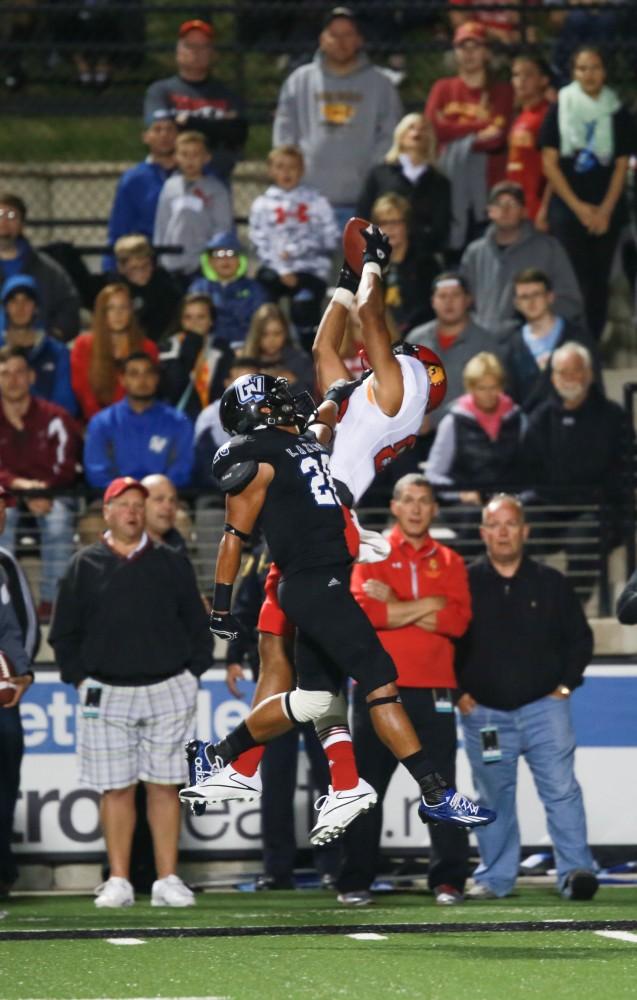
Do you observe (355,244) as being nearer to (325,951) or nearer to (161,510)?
(161,510)

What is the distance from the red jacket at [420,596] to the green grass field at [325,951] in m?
1.21

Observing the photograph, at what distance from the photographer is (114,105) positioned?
1877 centimetres

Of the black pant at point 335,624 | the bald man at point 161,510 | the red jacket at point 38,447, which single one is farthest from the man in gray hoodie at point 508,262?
the black pant at point 335,624

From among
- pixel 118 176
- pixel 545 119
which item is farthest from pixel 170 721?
pixel 118 176

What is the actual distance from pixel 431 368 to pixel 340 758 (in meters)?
1.83

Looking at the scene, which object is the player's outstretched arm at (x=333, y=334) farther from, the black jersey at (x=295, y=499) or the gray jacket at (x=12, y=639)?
the gray jacket at (x=12, y=639)

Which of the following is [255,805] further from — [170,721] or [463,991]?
[463,991]

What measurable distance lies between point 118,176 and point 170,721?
8659 mm

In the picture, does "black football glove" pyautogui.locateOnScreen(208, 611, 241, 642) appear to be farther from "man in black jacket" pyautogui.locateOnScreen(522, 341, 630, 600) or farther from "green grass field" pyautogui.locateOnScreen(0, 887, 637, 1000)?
"man in black jacket" pyautogui.locateOnScreen(522, 341, 630, 600)

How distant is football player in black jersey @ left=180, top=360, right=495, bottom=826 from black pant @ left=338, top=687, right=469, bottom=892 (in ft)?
6.01

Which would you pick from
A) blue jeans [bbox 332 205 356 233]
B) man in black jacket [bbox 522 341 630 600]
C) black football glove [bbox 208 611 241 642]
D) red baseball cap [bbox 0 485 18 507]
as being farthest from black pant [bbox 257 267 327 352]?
black football glove [bbox 208 611 241 642]

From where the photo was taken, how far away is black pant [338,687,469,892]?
1109 centimetres

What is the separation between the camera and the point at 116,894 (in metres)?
11.0

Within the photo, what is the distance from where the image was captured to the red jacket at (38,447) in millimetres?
13164
